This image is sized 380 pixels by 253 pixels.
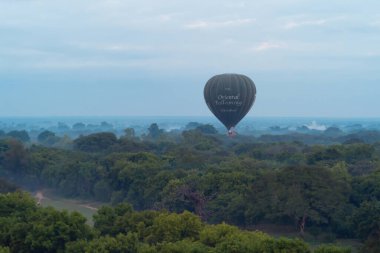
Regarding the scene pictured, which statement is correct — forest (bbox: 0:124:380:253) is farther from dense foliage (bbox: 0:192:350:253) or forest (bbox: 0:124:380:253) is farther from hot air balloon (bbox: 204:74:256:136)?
hot air balloon (bbox: 204:74:256:136)

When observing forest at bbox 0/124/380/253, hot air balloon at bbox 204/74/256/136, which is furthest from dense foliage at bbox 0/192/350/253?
hot air balloon at bbox 204/74/256/136

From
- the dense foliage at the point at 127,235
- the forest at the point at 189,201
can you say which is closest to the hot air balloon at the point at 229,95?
the forest at the point at 189,201

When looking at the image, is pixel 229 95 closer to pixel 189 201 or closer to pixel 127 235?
pixel 189 201

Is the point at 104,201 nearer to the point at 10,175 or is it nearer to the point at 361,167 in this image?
the point at 10,175

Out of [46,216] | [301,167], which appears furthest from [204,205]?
[46,216]

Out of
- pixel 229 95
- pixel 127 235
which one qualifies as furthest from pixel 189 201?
pixel 127 235

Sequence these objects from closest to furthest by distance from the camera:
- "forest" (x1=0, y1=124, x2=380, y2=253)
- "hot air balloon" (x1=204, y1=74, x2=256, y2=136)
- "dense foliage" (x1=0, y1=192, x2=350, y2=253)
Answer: "dense foliage" (x1=0, y1=192, x2=350, y2=253)
"forest" (x1=0, y1=124, x2=380, y2=253)
"hot air balloon" (x1=204, y1=74, x2=256, y2=136)
